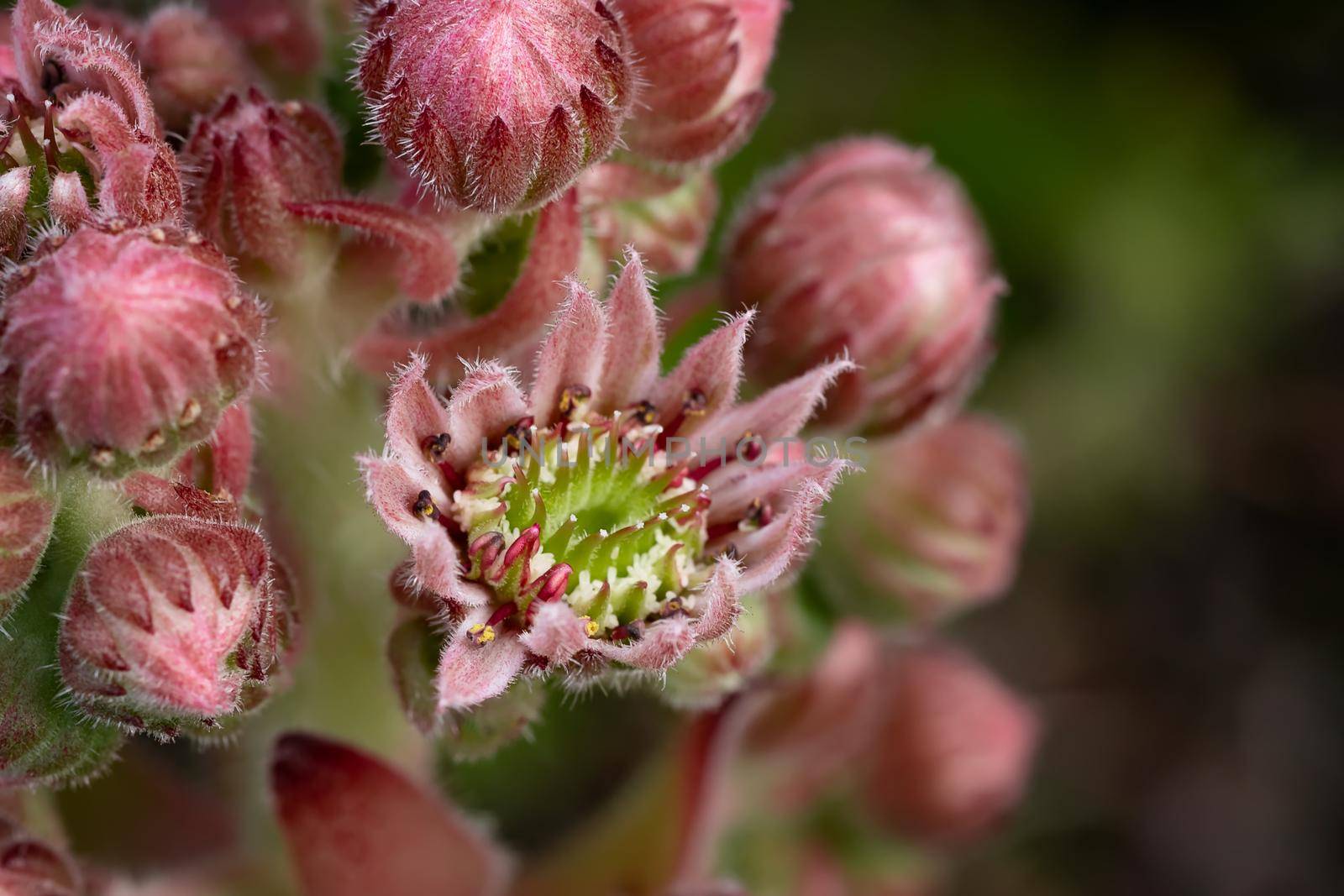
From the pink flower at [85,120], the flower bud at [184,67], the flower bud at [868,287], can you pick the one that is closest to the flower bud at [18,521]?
the pink flower at [85,120]

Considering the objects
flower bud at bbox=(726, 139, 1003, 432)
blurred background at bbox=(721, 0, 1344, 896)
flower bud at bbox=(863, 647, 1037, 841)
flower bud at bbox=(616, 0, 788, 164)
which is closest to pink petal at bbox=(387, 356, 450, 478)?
flower bud at bbox=(616, 0, 788, 164)

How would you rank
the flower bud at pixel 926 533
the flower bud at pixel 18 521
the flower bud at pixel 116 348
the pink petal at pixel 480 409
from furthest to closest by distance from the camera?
the flower bud at pixel 926 533, the pink petal at pixel 480 409, the flower bud at pixel 18 521, the flower bud at pixel 116 348

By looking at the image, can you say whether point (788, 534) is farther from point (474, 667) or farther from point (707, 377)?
point (474, 667)

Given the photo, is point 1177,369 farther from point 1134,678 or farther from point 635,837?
point 635,837

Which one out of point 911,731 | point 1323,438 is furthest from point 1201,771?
point 911,731

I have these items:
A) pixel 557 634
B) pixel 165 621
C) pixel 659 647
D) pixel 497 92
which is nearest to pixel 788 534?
pixel 659 647

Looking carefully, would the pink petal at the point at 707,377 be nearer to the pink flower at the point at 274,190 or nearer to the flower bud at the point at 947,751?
the pink flower at the point at 274,190
